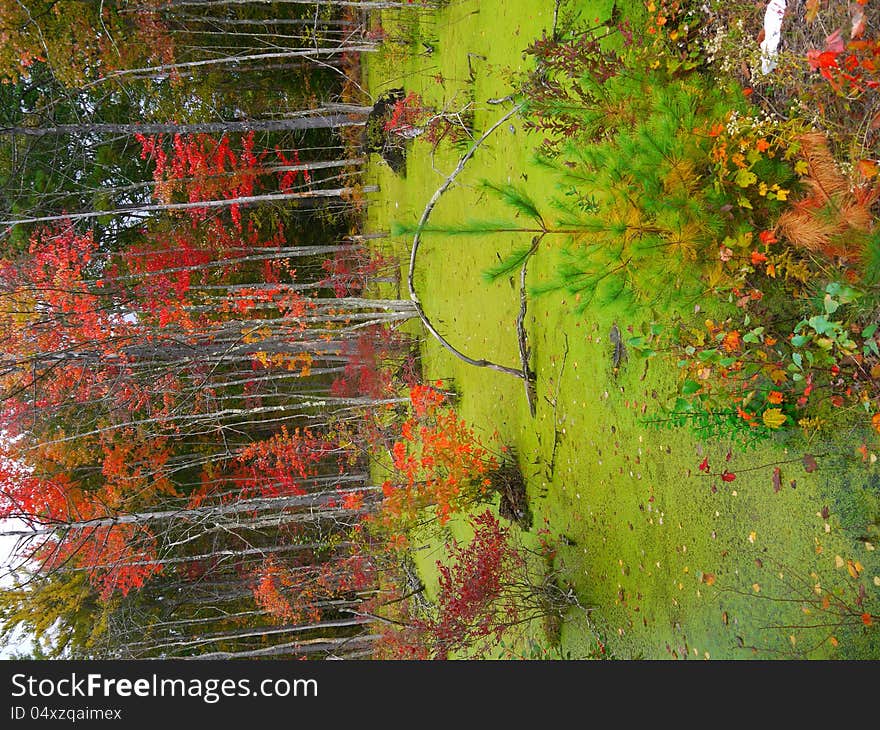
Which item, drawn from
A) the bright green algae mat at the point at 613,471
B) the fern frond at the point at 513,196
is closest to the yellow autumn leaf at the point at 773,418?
the bright green algae mat at the point at 613,471

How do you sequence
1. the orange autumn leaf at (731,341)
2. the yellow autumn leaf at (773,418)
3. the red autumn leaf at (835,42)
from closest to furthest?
the red autumn leaf at (835,42) < the yellow autumn leaf at (773,418) < the orange autumn leaf at (731,341)

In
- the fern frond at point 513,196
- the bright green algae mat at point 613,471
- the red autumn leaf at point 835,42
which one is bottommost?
the bright green algae mat at point 613,471

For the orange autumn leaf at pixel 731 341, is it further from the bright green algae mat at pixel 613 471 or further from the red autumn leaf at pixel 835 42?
the red autumn leaf at pixel 835 42

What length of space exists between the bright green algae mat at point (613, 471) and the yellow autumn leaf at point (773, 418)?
0.24m

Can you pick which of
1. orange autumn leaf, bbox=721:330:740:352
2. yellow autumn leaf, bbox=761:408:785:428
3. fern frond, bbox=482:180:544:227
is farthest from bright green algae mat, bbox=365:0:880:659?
fern frond, bbox=482:180:544:227

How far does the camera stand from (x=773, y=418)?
3.70 meters

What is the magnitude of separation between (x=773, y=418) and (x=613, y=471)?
200cm

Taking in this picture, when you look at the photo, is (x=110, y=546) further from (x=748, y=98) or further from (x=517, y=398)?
(x=748, y=98)

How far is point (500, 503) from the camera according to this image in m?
7.80

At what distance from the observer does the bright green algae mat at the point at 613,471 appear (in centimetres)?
371

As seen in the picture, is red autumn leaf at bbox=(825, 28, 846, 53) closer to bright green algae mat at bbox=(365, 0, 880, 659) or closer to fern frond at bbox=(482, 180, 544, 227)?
fern frond at bbox=(482, 180, 544, 227)

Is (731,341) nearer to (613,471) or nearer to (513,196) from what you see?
(513,196)

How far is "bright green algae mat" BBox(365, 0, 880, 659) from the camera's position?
3705 millimetres

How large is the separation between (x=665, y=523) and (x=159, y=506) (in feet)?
36.4
